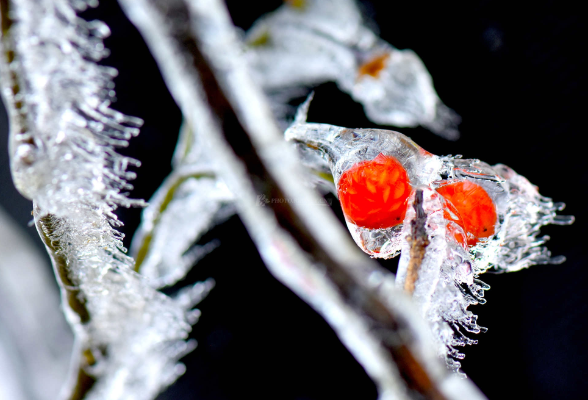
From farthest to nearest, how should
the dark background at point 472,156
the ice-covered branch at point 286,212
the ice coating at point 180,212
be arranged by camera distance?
1. the dark background at point 472,156
2. the ice coating at point 180,212
3. the ice-covered branch at point 286,212

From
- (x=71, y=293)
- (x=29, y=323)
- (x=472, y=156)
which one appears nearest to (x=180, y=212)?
(x=71, y=293)

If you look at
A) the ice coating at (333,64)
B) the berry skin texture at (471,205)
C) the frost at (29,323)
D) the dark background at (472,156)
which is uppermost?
the berry skin texture at (471,205)

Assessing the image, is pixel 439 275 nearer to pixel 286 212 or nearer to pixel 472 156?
pixel 286 212

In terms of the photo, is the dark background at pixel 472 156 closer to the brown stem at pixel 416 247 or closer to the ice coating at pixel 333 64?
the ice coating at pixel 333 64

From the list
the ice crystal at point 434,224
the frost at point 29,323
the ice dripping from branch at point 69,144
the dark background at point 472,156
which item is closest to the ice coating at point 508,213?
the ice crystal at point 434,224

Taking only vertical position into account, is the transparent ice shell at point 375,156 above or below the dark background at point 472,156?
above

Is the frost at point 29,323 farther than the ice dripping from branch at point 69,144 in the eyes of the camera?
Yes
